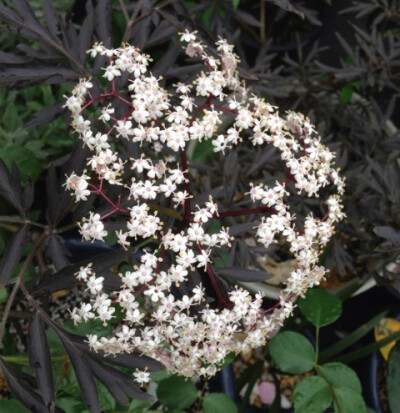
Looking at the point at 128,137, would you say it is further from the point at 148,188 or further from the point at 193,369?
the point at 193,369

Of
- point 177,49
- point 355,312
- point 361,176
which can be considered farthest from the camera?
point 355,312

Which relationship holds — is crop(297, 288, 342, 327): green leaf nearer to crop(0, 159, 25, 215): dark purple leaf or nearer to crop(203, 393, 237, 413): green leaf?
crop(203, 393, 237, 413): green leaf

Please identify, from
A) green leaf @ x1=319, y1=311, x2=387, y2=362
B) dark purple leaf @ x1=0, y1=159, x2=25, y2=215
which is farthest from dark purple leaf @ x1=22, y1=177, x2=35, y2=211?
green leaf @ x1=319, y1=311, x2=387, y2=362

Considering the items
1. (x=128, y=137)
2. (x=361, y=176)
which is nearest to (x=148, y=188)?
(x=128, y=137)

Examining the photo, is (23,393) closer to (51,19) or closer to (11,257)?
(11,257)

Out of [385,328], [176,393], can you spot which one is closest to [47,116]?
[176,393]

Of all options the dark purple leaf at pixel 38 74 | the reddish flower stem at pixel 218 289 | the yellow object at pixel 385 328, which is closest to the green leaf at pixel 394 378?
the yellow object at pixel 385 328

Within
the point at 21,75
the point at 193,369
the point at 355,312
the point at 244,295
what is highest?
the point at 21,75
